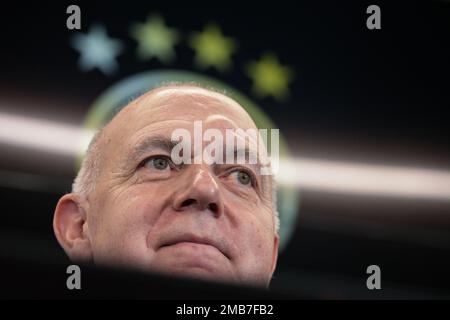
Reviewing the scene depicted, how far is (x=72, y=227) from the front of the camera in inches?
52.2

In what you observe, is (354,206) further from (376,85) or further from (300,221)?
(376,85)

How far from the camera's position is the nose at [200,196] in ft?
3.96

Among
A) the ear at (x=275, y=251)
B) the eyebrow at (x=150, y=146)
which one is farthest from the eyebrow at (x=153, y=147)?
the ear at (x=275, y=251)

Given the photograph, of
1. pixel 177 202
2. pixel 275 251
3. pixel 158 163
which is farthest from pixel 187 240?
pixel 275 251

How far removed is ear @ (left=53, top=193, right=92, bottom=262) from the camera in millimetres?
1295

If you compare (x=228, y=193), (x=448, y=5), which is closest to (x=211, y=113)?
(x=228, y=193)

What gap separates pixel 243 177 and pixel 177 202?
0.66ft

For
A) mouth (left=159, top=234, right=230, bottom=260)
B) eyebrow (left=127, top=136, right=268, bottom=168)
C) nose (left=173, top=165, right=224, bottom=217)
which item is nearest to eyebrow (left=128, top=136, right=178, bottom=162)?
eyebrow (left=127, top=136, right=268, bottom=168)

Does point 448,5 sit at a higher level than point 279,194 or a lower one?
higher

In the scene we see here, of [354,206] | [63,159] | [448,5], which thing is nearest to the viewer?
[63,159]

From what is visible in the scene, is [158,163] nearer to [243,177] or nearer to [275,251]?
[243,177]

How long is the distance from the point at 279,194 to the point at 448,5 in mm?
779
